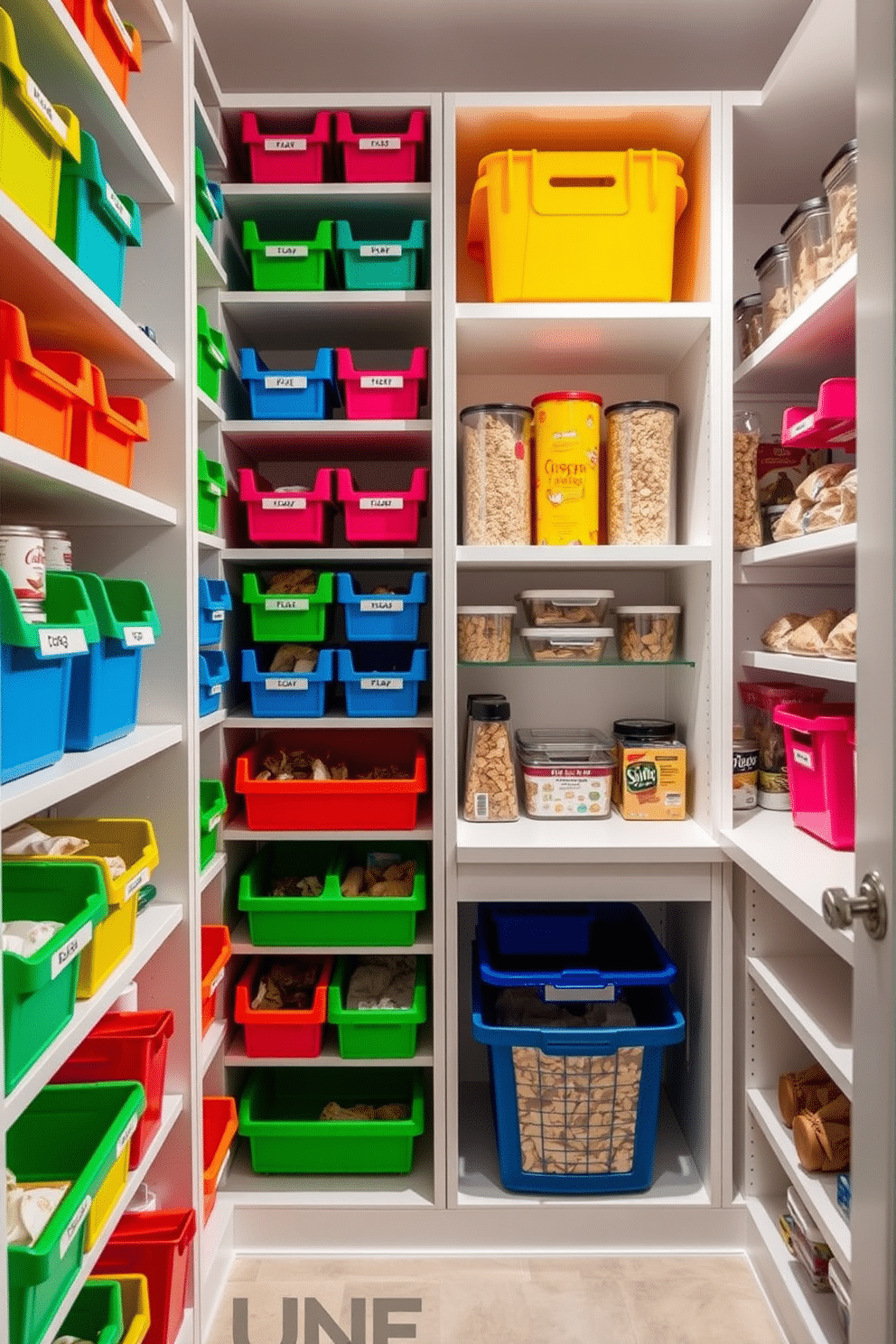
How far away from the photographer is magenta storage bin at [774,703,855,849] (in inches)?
74.9

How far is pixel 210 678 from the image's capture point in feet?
6.57

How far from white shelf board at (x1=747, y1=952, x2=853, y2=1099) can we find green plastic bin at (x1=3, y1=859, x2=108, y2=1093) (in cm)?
113

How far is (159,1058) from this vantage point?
5.15 feet

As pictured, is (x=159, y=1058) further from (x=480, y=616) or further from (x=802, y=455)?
(x=802, y=455)

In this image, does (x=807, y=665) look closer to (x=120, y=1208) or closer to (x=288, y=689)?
(x=288, y=689)

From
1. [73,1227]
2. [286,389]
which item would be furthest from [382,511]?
[73,1227]

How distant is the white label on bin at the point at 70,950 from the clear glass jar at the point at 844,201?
1606mm

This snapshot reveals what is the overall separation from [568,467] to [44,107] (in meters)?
1.32

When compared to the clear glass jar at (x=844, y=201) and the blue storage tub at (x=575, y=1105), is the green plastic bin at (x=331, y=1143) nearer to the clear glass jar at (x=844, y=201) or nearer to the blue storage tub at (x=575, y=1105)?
the blue storage tub at (x=575, y=1105)

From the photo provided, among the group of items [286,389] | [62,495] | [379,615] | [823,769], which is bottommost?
[823,769]

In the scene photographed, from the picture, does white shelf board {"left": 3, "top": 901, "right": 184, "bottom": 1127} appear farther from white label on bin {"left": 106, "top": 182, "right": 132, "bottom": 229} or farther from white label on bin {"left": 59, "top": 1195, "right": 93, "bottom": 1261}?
white label on bin {"left": 106, "top": 182, "right": 132, "bottom": 229}

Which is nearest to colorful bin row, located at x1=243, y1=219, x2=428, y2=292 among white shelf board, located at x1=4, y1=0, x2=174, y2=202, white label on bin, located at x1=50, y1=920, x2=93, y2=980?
white shelf board, located at x1=4, y1=0, x2=174, y2=202

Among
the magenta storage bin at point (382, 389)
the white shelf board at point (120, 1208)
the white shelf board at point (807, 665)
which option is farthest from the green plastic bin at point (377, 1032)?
the magenta storage bin at point (382, 389)

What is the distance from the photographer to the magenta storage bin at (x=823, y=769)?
1.90 meters
